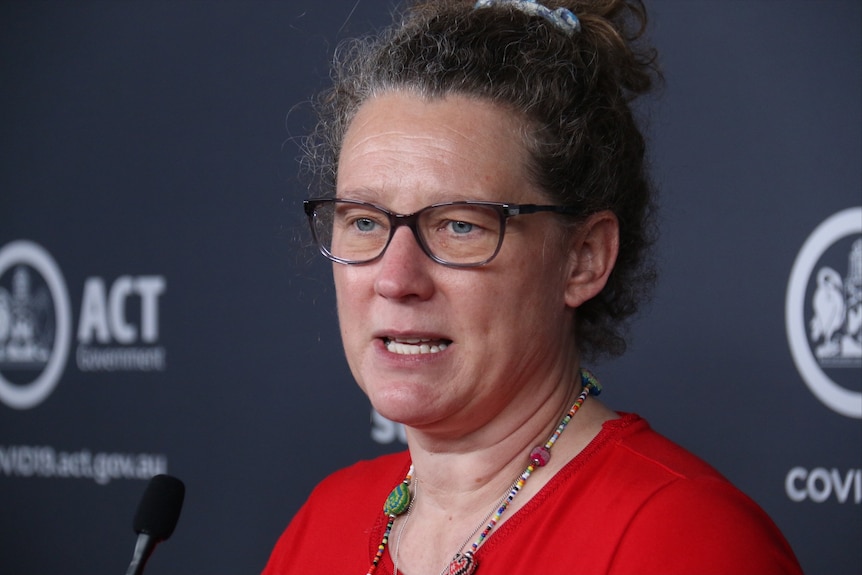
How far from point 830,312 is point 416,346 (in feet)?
3.39

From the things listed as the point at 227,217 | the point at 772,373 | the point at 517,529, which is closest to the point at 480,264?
the point at 517,529

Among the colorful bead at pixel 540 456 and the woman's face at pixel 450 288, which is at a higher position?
the woman's face at pixel 450 288

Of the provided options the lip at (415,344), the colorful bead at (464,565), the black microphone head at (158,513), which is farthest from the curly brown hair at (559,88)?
the black microphone head at (158,513)

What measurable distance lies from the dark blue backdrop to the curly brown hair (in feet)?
1.39

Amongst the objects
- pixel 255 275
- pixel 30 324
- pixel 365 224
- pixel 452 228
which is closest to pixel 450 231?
pixel 452 228

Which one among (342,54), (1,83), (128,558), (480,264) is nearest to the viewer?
(480,264)

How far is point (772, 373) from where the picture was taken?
6.41 feet

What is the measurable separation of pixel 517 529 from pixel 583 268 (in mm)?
340

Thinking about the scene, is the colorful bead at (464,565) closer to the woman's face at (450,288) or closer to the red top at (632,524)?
the red top at (632,524)

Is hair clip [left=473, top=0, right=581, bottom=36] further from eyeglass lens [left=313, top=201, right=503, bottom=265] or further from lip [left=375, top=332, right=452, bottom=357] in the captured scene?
lip [left=375, top=332, right=452, bottom=357]

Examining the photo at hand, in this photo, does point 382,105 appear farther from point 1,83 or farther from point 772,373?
point 1,83

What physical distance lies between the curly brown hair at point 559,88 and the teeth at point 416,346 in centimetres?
23

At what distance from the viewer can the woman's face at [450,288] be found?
3.93ft

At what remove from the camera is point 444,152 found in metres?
1.22
